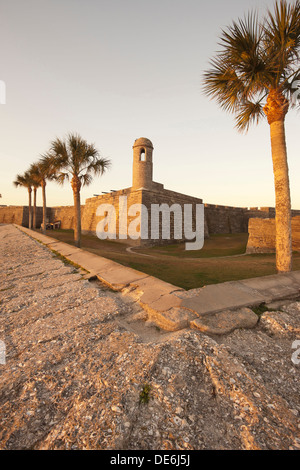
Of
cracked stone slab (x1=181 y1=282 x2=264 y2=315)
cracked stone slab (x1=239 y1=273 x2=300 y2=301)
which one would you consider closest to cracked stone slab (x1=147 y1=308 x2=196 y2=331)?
cracked stone slab (x1=181 y1=282 x2=264 y2=315)

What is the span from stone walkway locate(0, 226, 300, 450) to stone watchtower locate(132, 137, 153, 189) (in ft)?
52.8

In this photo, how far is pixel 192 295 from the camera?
282 cm

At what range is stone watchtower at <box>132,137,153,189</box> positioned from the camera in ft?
57.7

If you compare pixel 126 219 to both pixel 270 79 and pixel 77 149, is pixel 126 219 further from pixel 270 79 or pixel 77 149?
pixel 270 79

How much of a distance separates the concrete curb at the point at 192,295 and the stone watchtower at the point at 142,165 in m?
14.5

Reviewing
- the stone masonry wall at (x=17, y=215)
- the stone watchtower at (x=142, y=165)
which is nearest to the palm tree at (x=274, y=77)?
the stone watchtower at (x=142, y=165)

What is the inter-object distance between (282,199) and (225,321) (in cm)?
428

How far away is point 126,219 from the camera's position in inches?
719

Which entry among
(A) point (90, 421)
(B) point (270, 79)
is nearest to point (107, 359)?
(A) point (90, 421)

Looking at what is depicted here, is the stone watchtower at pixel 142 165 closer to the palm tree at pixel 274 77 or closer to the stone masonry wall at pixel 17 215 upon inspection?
the palm tree at pixel 274 77

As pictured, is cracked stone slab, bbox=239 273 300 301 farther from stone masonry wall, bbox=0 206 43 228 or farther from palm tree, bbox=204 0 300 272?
stone masonry wall, bbox=0 206 43 228
